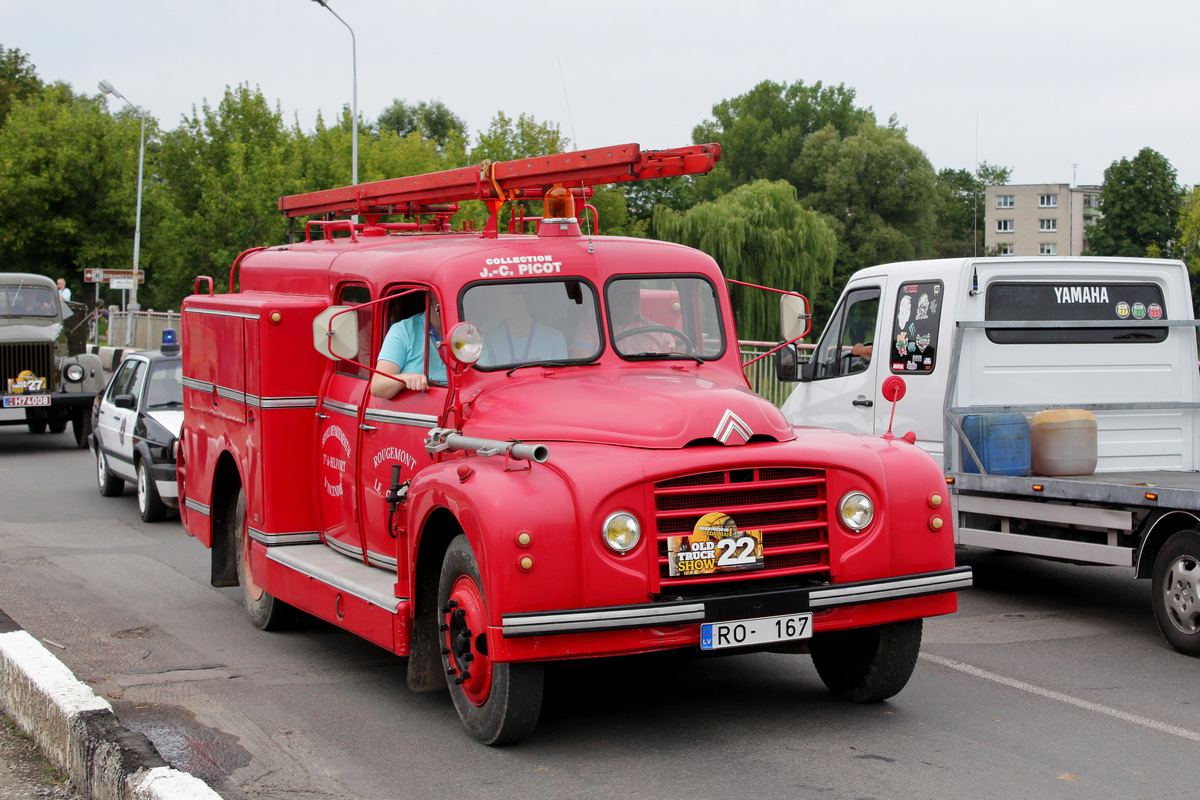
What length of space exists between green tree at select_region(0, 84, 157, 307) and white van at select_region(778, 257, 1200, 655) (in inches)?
1658

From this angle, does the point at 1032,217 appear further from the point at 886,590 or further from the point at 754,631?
the point at 754,631

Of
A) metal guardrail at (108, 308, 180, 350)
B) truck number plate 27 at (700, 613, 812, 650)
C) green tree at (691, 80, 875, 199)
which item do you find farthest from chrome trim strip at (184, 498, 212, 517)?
green tree at (691, 80, 875, 199)

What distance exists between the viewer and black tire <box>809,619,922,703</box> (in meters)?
6.12

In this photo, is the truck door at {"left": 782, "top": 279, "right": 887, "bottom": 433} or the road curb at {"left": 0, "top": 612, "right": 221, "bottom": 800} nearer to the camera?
the road curb at {"left": 0, "top": 612, "right": 221, "bottom": 800}

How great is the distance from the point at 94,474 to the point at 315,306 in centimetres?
1095

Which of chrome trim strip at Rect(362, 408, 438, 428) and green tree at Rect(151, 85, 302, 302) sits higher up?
green tree at Rect(151, 85, 302, 302)

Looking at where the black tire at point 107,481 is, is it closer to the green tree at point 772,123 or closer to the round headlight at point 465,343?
the round headlight at point 465,343

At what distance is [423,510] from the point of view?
593cm

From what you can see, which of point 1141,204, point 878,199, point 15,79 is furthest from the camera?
point 1141,204

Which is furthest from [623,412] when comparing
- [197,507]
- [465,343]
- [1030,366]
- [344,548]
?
[1030,366]

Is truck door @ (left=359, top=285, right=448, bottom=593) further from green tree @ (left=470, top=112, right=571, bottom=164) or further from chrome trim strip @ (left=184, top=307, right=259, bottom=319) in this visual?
green tree @ (left=470, top=112, right=571, bottom=164)

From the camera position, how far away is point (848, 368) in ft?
34.7

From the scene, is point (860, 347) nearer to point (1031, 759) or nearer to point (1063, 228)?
point (1031, 759)

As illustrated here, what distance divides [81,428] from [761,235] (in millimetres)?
34941
